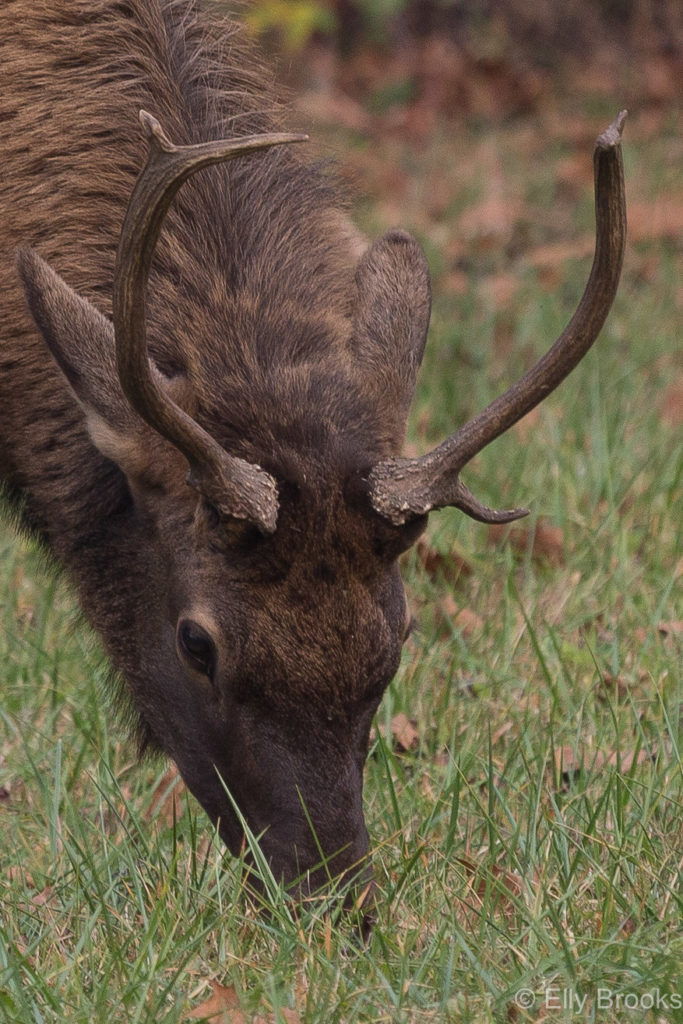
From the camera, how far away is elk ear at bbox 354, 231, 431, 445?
178 inches

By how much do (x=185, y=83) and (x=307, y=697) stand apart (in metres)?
1.96

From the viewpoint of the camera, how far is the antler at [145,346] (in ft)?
11.9

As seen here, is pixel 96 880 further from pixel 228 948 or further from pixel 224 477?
pixel 224 477

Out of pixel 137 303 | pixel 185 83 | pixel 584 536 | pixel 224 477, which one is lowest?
pixel 584 536

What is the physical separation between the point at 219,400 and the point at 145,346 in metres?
0.47

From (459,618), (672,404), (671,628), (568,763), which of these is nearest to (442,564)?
(459,618)

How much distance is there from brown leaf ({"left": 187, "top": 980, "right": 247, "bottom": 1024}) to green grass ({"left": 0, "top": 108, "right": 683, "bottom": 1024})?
3 cm

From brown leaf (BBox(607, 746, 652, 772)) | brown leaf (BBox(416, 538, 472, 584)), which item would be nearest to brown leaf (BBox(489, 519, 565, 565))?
brown leaf (BBox(416, 538, 472, 584))

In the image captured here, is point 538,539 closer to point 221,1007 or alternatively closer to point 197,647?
point 197,647

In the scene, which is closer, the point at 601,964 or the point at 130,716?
the point at 601,964

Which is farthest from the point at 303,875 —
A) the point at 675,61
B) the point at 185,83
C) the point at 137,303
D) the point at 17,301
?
the point at 675,61

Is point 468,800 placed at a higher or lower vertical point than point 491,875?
lower

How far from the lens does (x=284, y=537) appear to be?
4.07 metres

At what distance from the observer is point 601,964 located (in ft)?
12.0
